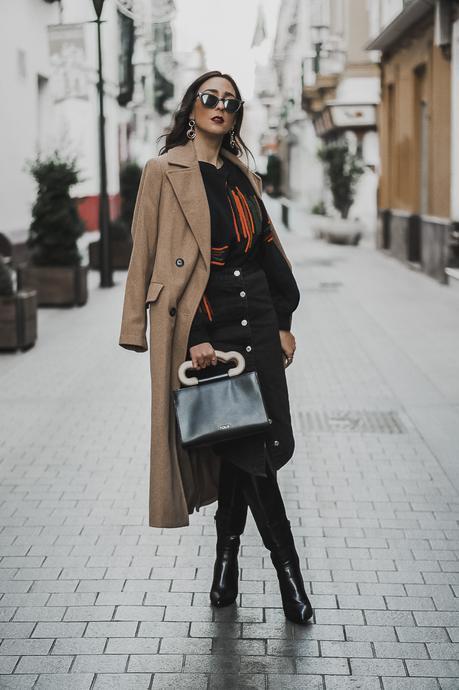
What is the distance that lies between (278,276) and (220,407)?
0.64 metres

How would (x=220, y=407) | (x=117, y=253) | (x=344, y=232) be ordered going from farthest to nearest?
1. (x=344, y=232)
2. (x=117, y=253)
3. (x=220, y=407)

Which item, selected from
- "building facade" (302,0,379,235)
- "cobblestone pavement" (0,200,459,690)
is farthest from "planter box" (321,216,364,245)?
"cobblestone pavement" (0,200,459,690)

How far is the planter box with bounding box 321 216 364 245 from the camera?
27.0 m

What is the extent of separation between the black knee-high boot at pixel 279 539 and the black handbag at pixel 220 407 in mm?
346

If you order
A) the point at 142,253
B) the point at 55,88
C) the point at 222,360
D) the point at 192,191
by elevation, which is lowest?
the point at 222,360

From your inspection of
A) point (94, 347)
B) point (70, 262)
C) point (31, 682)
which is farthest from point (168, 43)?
point (31, 682)

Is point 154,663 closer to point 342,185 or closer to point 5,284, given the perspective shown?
point 5,284

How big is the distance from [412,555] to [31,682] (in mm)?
1976

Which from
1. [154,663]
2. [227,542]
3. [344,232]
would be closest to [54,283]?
[227,542]

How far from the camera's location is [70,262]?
48.0ft

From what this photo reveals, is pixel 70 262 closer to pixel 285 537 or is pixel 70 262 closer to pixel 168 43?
pixel 285 537

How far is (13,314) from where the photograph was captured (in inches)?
421

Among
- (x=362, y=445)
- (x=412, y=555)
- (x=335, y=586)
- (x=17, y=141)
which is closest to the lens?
(x=335, y=586)

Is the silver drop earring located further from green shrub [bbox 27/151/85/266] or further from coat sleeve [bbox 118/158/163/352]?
green shrub [bbox 27/151/85/266]
